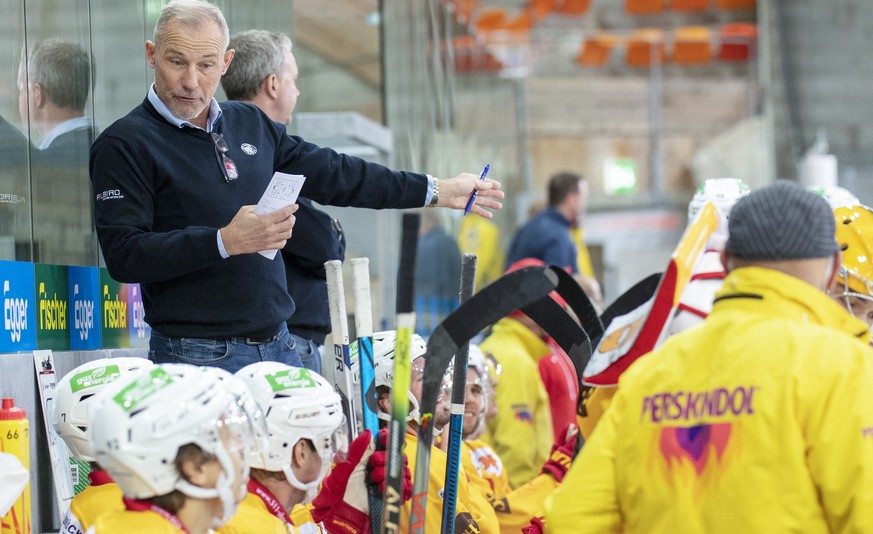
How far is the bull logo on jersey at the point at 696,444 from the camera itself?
95.3 inches

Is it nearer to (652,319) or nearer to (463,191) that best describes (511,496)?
(463,191)

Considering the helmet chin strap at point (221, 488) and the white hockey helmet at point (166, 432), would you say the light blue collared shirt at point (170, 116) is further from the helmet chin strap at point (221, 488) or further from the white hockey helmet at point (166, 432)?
the helmet chin strap at point (221, 488)

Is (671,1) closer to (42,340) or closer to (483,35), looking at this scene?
(483,35)

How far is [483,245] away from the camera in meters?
12.3

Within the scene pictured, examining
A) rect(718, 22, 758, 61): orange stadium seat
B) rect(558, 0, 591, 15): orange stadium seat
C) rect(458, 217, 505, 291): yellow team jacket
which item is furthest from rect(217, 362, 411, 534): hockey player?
rect(558, 0, 591, 15): orange stadium seat

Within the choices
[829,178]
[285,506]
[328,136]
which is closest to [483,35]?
[829,178]

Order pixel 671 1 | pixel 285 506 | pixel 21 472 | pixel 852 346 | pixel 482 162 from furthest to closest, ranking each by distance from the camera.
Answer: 1. pixel 671 1
2. pixel 482 162
3. pixel 285 506
4. pixel 21 472
5. pixel 852 346

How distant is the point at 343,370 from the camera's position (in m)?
4.30

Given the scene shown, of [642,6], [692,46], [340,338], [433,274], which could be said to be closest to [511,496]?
[340,338]

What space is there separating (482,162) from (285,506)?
33.6 feet

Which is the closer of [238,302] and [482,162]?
[238,302]

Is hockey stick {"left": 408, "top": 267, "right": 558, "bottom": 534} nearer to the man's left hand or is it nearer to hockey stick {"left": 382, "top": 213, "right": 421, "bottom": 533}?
hockey stick {"left": 382, "top": 213, "right": 421, "bottom": 533}

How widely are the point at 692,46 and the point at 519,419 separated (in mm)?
11089

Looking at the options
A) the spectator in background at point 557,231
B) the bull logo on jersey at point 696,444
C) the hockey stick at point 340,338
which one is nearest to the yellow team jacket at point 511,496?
the hockey stick at point 340,338
